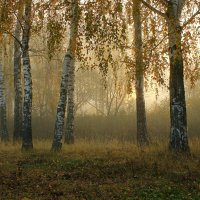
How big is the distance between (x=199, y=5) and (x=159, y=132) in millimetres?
10832

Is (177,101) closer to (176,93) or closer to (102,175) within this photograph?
(176,93)

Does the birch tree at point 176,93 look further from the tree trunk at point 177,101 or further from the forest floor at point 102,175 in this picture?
the forest floor at point 102,175

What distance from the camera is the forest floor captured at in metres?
7.83

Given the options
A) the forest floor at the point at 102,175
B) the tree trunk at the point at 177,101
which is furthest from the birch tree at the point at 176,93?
the forest floor at the point at 102,175

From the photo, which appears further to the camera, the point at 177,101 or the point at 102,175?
the point at 177,101

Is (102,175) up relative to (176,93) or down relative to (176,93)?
down

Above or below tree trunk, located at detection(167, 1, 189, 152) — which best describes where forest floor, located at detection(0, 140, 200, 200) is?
below

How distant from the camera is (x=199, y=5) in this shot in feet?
38.7

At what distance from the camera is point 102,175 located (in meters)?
9.54

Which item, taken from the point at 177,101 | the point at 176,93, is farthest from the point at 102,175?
the point at 176,93

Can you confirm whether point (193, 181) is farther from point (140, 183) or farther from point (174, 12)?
point (174, 12)

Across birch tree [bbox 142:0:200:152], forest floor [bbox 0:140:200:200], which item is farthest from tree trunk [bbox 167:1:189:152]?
forest floor [bbox 0:140:200:200]

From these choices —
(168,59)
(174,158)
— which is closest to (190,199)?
(174,158)

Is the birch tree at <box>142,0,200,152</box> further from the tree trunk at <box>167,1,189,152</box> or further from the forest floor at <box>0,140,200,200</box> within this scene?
the forest floor at <box>0,140,200,200</box>
